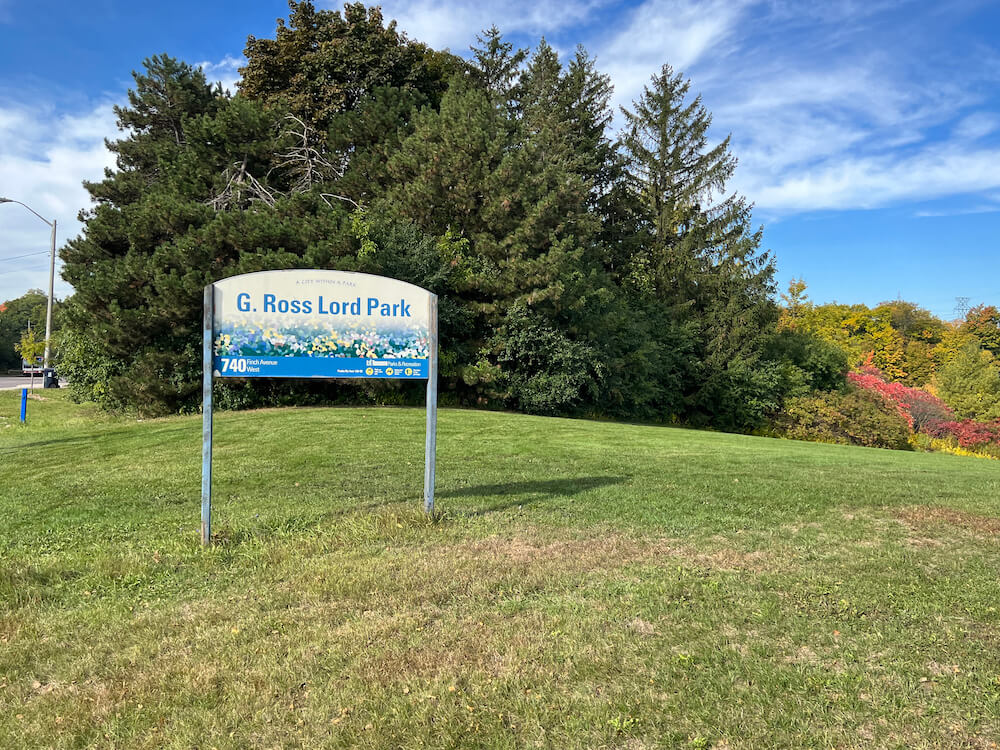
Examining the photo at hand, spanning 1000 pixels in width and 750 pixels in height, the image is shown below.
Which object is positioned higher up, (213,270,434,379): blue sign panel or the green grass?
(213,270,434,379): blue sign panel

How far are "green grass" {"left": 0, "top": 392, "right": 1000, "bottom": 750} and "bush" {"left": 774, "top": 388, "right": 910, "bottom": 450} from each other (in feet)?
85.8

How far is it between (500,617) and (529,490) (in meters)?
3.89

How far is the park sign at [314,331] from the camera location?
552 centimetres

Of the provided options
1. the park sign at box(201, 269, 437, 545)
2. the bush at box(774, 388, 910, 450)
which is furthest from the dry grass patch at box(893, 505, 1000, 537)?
the bush at box(774, 388, 910, 450)

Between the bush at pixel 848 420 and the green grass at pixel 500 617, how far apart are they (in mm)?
26144

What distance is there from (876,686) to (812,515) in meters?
3.84

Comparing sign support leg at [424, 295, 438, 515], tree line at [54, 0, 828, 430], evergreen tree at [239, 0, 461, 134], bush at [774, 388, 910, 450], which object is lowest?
bush at [774, 388, 910, 450]

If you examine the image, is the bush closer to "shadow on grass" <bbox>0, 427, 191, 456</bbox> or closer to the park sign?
"shadow on grass" <bbox>0, 427, 191, 456</bbox>

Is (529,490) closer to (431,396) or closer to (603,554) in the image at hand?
(431,396)

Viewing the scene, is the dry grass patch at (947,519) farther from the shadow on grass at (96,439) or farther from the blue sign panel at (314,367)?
the shadow on grass at (96,439)

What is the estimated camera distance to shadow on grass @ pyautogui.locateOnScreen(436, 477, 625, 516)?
7012 mm

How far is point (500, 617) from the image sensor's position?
3.81 m

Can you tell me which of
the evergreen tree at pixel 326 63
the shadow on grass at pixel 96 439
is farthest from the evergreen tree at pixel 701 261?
the shadow on grass at pixel 96 439

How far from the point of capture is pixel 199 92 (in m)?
27.7
